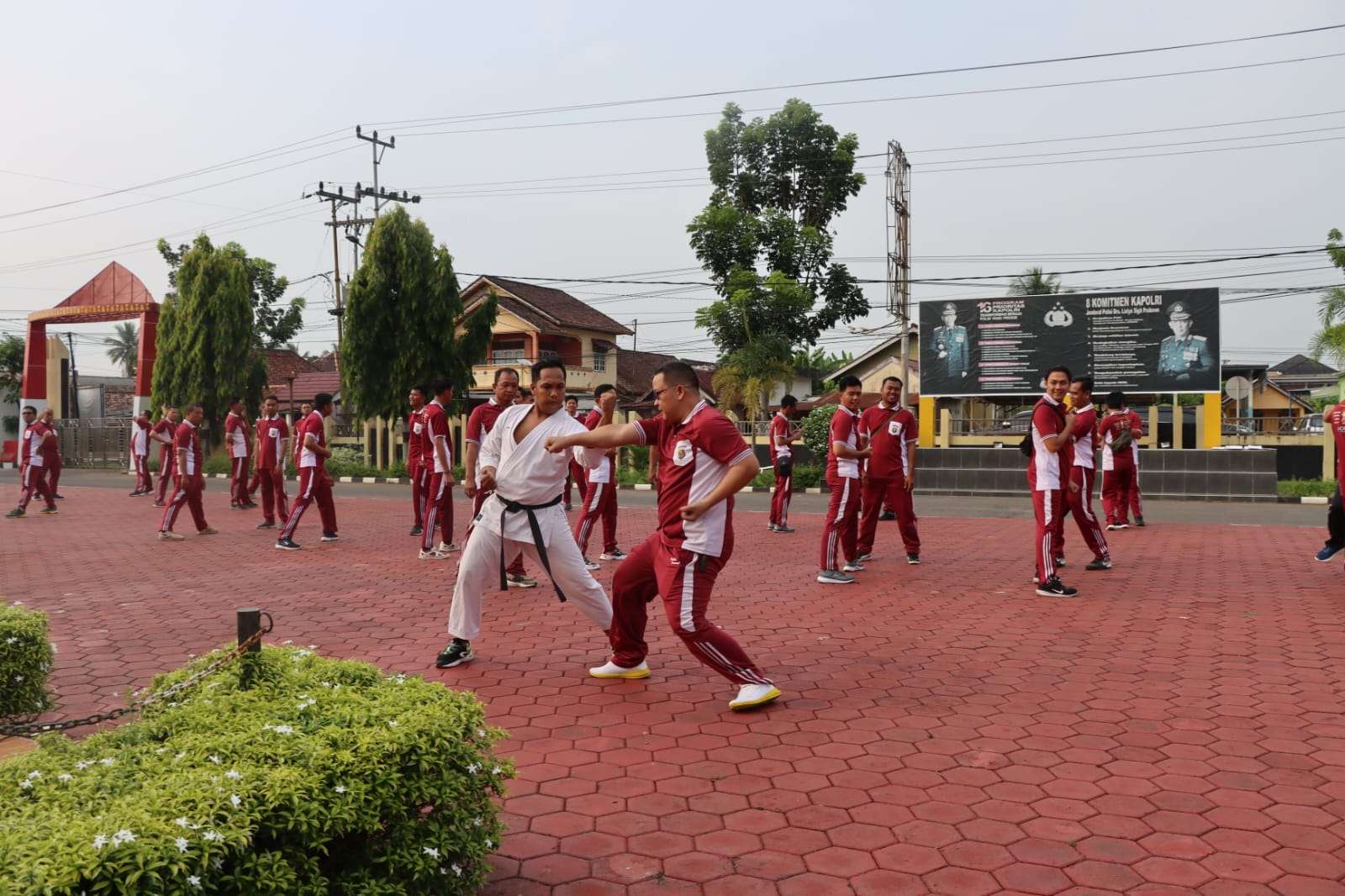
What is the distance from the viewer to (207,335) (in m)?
31.8

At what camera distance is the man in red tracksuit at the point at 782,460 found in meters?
13.5

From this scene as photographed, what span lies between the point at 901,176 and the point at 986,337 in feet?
24.7

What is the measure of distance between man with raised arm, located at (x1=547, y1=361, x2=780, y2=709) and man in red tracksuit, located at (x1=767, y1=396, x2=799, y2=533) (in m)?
8.32

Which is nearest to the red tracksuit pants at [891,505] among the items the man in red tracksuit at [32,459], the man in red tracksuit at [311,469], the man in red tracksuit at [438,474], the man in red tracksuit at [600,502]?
the man in red tracksuit at [600,502]

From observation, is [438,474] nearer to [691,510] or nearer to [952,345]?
[691,510]

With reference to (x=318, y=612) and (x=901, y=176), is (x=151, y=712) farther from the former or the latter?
(x=901, y=176)

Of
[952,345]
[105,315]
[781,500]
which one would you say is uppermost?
[105,315]

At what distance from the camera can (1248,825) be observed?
3.46 meters

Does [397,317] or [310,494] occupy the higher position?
[397,317]

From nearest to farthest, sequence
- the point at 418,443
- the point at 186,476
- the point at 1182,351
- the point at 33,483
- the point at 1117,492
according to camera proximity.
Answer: the point at 418,443 → the point at 186,476 → the point at 1117,492 → the point at 33,483 → the point at 1182,351

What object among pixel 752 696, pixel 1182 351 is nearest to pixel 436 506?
pixel 752 696

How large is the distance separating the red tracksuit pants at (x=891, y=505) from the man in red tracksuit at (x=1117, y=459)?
13.9 ft

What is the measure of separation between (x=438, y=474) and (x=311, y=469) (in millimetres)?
2518

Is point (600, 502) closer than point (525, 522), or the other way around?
point (525, 522)
